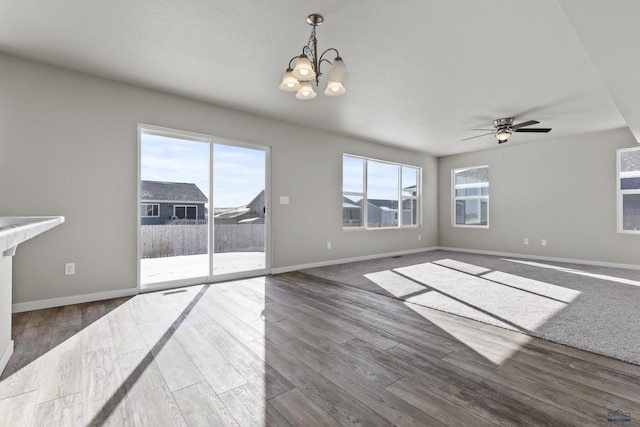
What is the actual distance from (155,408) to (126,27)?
2783mm

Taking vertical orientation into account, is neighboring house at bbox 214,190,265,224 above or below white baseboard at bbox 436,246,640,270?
above

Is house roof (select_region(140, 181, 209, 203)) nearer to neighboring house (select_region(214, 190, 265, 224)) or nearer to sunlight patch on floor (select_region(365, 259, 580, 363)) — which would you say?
neighboring house (select_region(214, 190, 265, 224))

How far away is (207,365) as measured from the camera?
194 cm

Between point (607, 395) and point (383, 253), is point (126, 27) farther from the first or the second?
point (383, 253)

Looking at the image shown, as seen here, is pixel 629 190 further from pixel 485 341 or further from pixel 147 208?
pixel 147 208

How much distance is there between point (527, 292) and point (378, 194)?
140 inches

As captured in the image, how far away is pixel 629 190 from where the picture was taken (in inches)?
210

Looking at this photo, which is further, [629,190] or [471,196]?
[471,196]

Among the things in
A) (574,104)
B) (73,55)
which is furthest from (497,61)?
(73,55)

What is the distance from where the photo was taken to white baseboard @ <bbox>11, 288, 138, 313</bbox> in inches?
117

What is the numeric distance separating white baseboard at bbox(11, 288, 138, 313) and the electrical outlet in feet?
0.82

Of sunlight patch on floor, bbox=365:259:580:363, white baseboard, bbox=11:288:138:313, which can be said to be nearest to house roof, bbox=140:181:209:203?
white baseboard, bbox=11:288:138:313

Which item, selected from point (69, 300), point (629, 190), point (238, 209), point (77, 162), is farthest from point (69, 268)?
point (629, 190)

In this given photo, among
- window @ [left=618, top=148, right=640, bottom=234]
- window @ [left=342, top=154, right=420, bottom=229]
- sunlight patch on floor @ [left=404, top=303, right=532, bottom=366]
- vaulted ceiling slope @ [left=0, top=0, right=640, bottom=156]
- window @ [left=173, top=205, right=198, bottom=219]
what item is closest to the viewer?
sunlight patch on floor @ [left=404, top=303, right=532, bottom=366]
